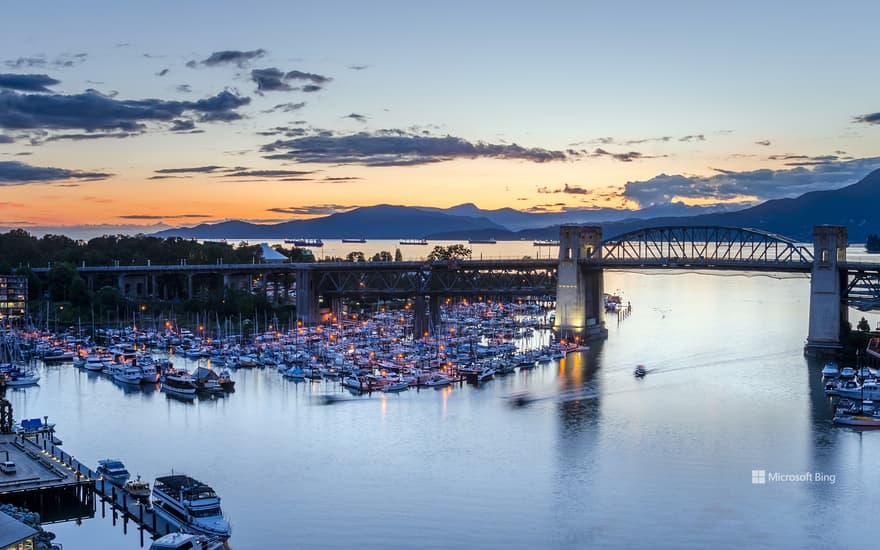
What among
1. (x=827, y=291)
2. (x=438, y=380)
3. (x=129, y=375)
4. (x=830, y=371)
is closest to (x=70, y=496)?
(x=129, y=375)

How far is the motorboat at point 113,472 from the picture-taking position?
2694 centimetres

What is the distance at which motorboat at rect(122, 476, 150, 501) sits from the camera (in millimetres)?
25688

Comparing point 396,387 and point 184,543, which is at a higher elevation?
point 396,387

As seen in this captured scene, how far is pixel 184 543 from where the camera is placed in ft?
69.4

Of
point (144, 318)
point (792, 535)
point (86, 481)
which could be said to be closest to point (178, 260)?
point (144, 318)

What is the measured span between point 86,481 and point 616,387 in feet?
82.2

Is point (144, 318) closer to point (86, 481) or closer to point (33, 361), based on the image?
point (33, 361)

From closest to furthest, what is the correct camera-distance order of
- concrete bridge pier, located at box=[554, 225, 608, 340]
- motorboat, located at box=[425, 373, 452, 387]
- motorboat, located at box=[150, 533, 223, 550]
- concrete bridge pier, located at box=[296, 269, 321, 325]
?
motorboat, located at box=[150, 533, 223, 550]
motorboat, located at box=[425, 373, 452, 387]
concrete bridge pier, located at box=[554, 225, 608, 340]
concrete bridge pier, located at box=[296, 269, 321, 325]

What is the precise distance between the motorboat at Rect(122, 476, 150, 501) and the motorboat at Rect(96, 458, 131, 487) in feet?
2.46

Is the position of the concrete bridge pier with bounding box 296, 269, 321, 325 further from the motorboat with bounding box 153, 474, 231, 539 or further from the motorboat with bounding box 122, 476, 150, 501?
the motorboat with bounding box 153, 474, 231, 539

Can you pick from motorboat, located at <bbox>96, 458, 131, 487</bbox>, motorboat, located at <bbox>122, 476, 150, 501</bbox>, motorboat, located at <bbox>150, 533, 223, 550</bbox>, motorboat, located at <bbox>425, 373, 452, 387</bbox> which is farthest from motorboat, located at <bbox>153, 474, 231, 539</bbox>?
motorboat, located at <bbox>425, 373, 452, 387</bbox>

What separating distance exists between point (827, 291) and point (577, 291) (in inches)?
619

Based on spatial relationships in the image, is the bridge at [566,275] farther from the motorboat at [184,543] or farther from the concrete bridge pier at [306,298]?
the motorboat at [184,543]

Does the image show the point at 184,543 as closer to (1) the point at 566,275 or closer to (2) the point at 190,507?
(2) the point at 190,507
